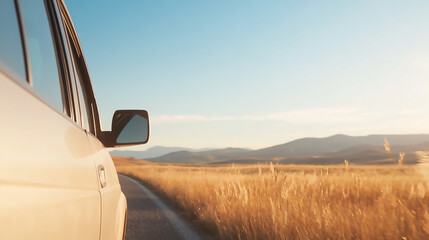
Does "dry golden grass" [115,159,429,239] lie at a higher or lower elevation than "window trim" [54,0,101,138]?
lower

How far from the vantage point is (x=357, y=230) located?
4.83 m

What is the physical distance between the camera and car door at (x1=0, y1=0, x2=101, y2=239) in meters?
0.88

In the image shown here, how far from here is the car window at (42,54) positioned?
1667 millimetres

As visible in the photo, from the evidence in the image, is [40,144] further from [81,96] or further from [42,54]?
[81,96]

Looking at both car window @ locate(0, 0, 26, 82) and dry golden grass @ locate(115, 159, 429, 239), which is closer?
car window @ locate(0, 0, 26, 82)

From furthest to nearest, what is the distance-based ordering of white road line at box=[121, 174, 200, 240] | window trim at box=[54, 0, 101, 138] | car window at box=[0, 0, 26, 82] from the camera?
white road line at box=[121, 174, 200, 240] → window trim at box=[54, 0, 101, 138] → car window at box=[0, 0, 26, 82]

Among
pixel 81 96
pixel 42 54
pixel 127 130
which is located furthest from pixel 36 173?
pixel 127 130

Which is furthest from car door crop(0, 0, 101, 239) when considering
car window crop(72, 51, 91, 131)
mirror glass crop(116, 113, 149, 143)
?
mirror glass crop(116, 113, 149, 143)

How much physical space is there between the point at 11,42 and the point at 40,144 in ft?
1.11

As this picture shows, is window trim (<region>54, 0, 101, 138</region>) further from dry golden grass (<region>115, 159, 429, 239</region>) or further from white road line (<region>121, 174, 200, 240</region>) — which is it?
white road line (<region>121, 174, 200, 240</region>)

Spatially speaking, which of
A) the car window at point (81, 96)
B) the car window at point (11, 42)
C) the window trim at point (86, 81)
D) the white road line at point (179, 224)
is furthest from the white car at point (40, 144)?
the white road line at point (179, 224)

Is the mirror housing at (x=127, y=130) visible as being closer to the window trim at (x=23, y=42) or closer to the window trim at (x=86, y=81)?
the window trim at (x=86, y=81)

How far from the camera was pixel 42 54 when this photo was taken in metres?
1.97

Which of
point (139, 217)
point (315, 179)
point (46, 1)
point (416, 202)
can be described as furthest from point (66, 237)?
point (139, 217)
